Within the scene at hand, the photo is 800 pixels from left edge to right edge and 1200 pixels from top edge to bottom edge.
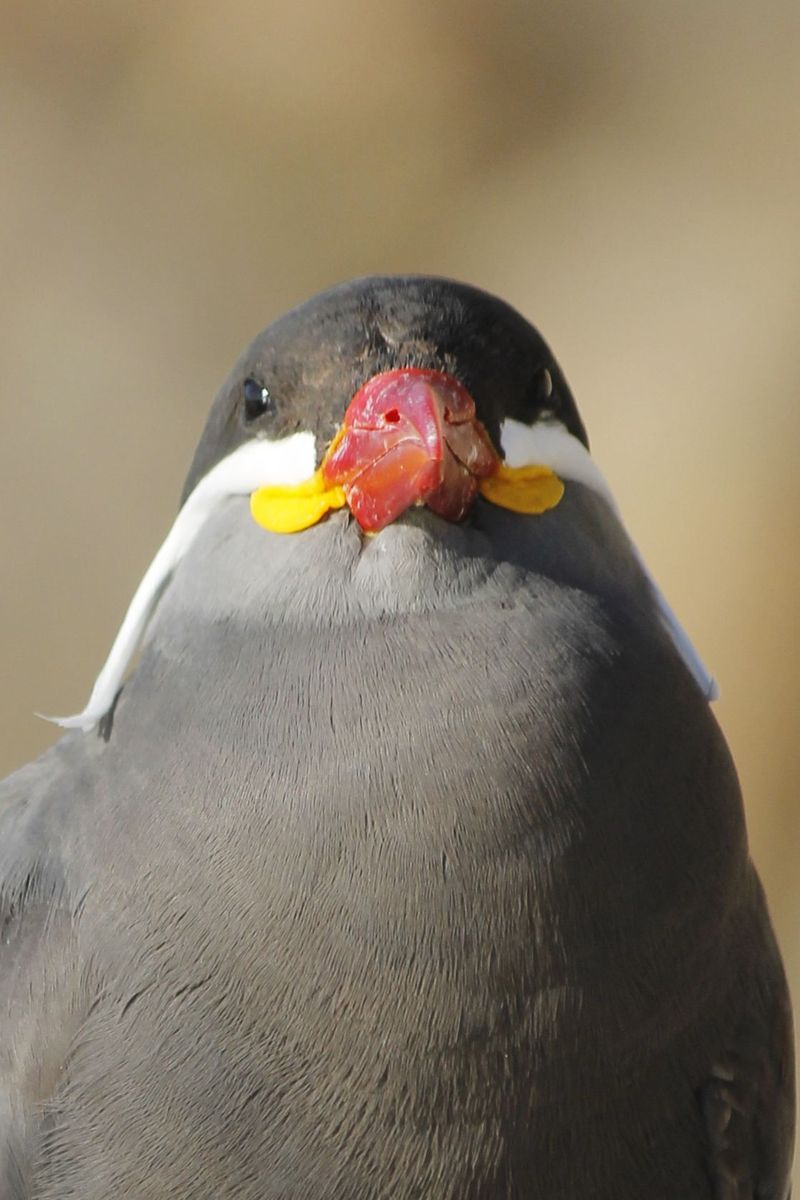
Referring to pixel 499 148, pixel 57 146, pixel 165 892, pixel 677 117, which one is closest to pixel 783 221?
pixel 677 117

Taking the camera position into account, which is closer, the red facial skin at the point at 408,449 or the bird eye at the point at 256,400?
the red facial skin at the point at 408,449

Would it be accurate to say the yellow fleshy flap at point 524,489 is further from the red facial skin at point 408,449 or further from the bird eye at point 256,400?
the bird eye at point 256,400

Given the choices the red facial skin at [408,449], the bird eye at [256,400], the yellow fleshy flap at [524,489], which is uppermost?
the bird eye at [256,400]

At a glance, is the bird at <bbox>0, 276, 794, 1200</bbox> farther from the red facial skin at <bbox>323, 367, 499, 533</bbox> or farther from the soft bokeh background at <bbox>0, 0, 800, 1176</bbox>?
the soft bokeh background at <bbox>0, 0, 800, 1176</bbox>

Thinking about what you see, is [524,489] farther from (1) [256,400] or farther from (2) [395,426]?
(1) [256,400]

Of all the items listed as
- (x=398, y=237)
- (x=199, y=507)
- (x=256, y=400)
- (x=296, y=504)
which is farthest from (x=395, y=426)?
(x=398, y=237)

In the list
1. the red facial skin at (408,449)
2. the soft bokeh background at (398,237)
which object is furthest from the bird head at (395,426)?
the soft bokeh background at (398,237)
